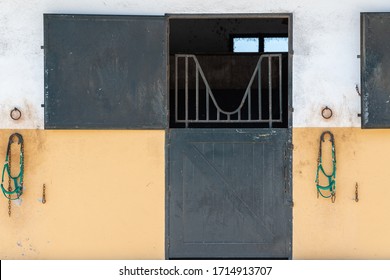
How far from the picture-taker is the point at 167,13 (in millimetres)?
5934

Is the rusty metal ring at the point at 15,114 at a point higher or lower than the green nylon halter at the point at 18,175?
higher

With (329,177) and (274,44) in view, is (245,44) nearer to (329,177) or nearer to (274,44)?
(274,44)

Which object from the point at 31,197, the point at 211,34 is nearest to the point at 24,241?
the point at 31,197

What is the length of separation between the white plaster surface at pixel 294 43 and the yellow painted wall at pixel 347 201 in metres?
0.19

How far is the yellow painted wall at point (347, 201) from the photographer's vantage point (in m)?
5.95

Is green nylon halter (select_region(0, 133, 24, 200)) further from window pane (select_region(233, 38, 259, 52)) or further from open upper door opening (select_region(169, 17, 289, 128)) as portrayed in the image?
window pane (select_region(233, 38, 259, 52))

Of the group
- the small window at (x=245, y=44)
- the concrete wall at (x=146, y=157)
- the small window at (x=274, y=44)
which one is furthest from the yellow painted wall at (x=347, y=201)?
the small window at (x=245, y=44)

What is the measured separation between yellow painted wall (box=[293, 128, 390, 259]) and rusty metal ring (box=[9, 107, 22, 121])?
2413mm

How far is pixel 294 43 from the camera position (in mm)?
5930

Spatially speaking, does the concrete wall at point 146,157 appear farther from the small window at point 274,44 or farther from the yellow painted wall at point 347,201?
the small window at point 274,44

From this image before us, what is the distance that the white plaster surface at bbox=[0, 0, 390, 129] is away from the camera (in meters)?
5.91

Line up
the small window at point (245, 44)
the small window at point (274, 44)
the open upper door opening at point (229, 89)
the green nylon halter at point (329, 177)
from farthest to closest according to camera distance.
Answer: the small window at point (245, 44) < the small window at point (274, 44) < the open upper door opening at point (229, 89) < the green nylon halter at point (329, 177)

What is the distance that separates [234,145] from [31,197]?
185 cm

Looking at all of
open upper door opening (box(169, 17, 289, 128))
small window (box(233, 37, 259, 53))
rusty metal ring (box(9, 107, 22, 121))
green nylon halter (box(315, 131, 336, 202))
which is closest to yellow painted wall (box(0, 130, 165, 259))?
rusty metal ring (box(9, 107, 22, 121))
